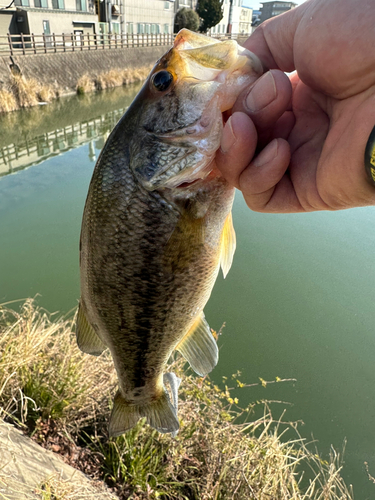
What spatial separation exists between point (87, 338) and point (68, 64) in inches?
762

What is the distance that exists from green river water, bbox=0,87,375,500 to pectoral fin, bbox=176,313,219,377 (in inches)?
90.2

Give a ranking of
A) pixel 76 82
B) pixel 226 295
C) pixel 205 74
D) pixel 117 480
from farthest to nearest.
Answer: pixel 76 82, pixel 226 295, pixel 117 480, pixel 205 74

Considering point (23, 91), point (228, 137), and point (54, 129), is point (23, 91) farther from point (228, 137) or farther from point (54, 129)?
point (228, 137)

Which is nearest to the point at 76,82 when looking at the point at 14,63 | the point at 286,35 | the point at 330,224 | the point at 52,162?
the point at 14,63

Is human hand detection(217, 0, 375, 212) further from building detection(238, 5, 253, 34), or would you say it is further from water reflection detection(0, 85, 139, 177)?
building detection(238, 5, 253, 34)

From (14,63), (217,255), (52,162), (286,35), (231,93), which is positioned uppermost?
(286,35)

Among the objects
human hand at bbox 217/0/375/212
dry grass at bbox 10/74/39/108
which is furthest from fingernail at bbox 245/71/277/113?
dry grass at bbox 10/74/39/108

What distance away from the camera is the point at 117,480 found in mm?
2596

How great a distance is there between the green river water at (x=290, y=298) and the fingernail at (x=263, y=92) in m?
3.24

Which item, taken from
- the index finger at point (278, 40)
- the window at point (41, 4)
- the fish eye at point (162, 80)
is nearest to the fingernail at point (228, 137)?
the fish eye at point (162, 80)

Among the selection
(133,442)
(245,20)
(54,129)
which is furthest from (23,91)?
(245,20)

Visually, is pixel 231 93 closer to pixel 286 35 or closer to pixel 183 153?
pixel 183 153

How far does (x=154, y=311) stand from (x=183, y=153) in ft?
2.18

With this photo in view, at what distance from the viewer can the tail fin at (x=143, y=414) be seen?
171cm
